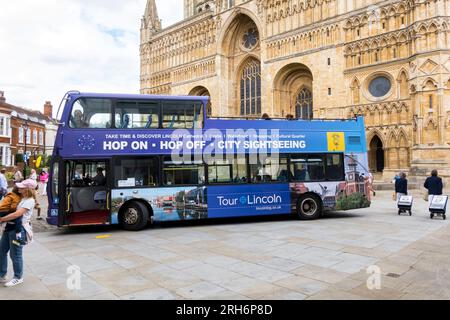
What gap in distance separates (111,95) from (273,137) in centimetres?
521

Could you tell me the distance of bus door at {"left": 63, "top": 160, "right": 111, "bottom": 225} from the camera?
31.3ft

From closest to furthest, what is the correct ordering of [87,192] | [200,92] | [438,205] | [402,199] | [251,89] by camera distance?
[87,192]
[438,205]
[402,199]
[251,89]
[200,92]

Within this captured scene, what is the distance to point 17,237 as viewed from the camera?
16.4ft

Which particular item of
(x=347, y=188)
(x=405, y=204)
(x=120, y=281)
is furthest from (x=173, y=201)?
(x=405, y=204)

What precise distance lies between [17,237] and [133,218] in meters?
5.02

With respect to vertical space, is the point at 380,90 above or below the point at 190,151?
above

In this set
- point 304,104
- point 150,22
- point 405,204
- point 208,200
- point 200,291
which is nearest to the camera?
point 200,291

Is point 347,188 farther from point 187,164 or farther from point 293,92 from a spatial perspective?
point 293,92

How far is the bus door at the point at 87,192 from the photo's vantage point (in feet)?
31.3

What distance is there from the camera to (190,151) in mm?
10320

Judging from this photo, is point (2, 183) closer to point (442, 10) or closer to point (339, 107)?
point (339, 107)

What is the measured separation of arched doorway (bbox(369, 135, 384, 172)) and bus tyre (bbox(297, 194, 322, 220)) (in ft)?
64.5

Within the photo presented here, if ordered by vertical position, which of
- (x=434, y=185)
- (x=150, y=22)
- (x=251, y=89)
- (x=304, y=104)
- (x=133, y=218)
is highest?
(x=150, y=22)
